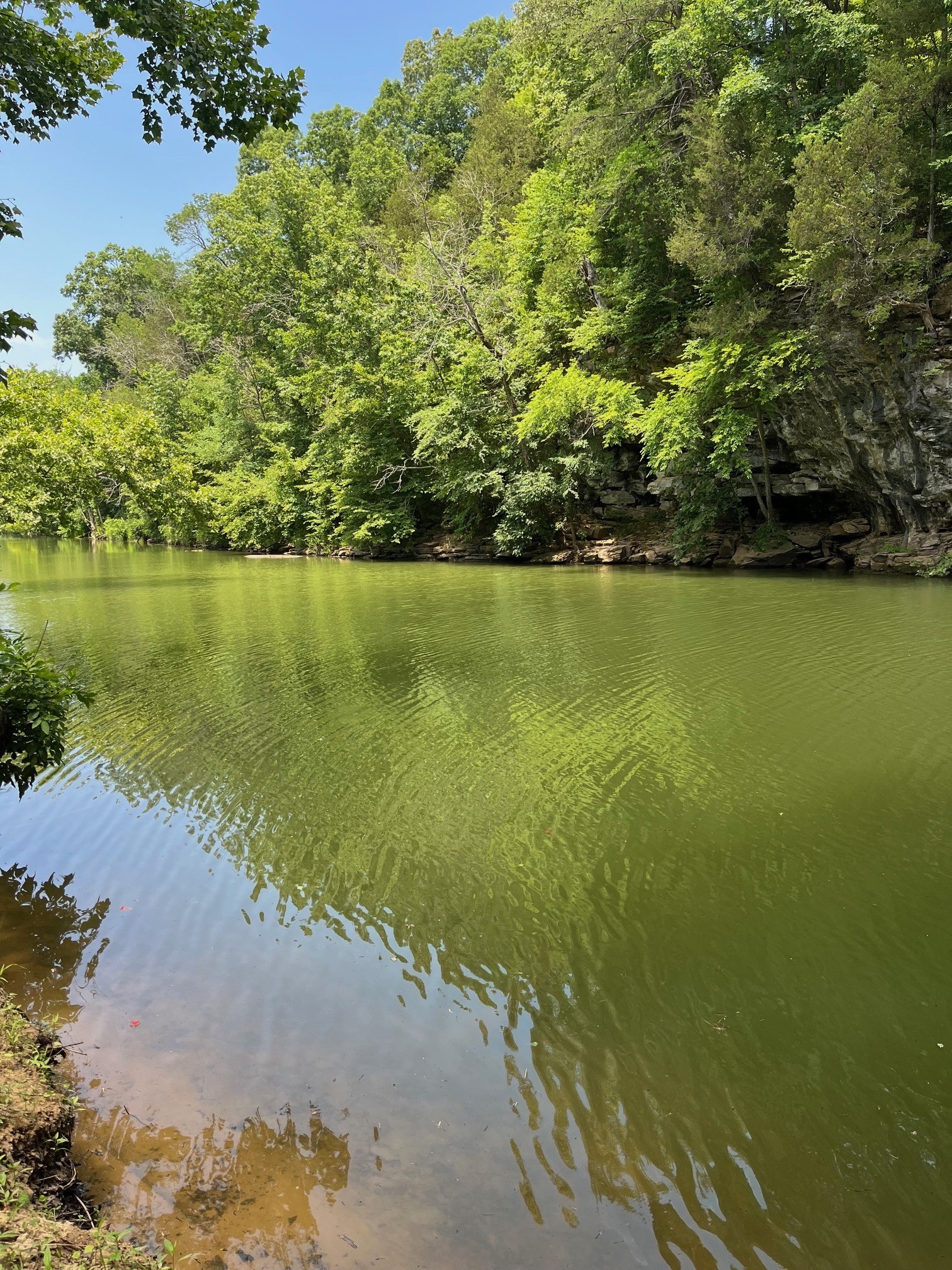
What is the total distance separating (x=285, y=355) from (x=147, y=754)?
32909mm

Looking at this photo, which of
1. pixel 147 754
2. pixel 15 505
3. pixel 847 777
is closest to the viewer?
pixel 847 777

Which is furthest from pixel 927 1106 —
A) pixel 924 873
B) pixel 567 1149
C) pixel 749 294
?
pixel 749 294

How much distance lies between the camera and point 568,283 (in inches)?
966

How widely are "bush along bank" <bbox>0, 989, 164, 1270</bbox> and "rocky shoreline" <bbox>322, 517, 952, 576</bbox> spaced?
19209 millimetres

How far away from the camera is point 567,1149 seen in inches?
108

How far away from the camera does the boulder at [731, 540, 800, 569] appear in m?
20.8

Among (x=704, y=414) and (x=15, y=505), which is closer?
(x=15, y=505)

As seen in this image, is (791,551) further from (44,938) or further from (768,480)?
(44,938)

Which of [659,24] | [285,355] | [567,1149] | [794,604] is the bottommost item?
[567,1149]

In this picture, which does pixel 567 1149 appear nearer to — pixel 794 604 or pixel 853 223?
pixel 794 604

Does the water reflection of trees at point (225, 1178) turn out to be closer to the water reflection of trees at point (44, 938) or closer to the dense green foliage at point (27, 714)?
the water reflection of trees at point (44, 938)

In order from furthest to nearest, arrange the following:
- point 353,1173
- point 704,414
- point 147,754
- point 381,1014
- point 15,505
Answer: point 704,414 < point 15,505 < point 147,754 < point 381,1014 < point 353,1173

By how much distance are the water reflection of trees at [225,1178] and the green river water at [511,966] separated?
0.01 metres

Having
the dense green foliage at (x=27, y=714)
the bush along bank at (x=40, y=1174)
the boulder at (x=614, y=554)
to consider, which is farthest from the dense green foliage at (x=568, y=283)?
the bush along bank at (x=40, y=1174)
